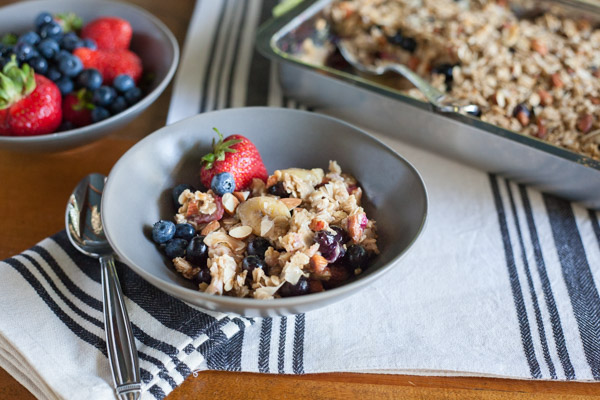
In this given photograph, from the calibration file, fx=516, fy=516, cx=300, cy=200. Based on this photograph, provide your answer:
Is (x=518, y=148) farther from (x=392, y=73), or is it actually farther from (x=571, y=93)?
(x=392, y=73)

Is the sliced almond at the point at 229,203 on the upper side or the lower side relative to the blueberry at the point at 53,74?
upper

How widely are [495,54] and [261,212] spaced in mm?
695

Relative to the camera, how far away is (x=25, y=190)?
953 millimetres

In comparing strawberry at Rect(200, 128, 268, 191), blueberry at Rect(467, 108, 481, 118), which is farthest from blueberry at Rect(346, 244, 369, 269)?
blueberry at Rect(467, 108, 481, 118)

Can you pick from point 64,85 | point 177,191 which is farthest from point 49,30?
point 177,191

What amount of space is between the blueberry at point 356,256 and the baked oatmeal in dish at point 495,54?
1.51 feet

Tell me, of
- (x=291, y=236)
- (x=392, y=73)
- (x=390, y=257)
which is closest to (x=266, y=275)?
(x=291, y=236)

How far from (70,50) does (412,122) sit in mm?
711

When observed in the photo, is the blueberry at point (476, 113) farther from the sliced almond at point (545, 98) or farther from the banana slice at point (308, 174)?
the banana slice at point (308, 174)

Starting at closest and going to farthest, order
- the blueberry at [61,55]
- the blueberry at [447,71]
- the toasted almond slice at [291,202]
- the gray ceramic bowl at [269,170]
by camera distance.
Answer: the gray ceramic bowl at [269,170] < the toasted almond slice at [291,202] < the blueberry at [61,55] < the blueberry at [447,71]

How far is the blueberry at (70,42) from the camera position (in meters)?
1.06

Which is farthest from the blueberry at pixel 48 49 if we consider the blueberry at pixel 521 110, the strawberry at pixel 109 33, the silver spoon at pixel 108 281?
the blueberry at pixel 521 110

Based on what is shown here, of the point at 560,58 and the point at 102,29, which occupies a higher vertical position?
the point at 560,58

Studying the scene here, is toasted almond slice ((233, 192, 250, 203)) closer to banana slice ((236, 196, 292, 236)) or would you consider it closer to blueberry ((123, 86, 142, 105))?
banana slice ((236, 196, 292, 236))
